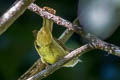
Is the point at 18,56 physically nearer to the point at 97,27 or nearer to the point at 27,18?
the point at 27,18

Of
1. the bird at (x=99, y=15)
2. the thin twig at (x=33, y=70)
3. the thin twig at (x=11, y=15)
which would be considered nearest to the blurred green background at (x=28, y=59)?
the bird at (x=99, y=15)

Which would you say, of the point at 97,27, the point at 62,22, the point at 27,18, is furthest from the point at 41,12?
the point at 27,18

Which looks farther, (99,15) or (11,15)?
(99,15)

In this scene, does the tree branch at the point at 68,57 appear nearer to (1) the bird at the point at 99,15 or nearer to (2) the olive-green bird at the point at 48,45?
(2) the olive-green bird at the point at 48,45

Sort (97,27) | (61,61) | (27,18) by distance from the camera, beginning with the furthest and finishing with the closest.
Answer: (27,18)
(97,27)
(61,61)

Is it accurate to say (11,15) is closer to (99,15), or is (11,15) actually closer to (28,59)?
(99,15)

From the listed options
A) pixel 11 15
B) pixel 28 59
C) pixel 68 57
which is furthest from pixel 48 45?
pixel 28 59

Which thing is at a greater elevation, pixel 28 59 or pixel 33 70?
pixel 33 70
